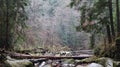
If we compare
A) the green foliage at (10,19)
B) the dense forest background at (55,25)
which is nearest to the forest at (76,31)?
the green foliage at (10,19)

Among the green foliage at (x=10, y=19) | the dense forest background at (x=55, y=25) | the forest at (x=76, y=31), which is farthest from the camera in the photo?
the dense forest background at (x=55, y=25)

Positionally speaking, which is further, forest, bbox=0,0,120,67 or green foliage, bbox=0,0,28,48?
green foliage, bbox=0,0,28,48

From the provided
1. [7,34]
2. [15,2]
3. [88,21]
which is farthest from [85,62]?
[15,2]

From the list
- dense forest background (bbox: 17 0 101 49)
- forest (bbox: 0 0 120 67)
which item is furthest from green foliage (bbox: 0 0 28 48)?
dense forest background (bbox: 17 0 101 49)

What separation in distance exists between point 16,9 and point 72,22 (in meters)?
46.0

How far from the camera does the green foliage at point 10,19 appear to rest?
61.4 ft

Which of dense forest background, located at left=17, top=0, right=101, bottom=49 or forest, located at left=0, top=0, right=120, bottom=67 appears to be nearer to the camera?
forest, located at left=0, top=0, right=120, bottom=67

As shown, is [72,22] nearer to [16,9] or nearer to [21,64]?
[16,9]

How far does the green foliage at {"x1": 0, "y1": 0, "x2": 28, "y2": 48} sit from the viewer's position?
61.4 feet

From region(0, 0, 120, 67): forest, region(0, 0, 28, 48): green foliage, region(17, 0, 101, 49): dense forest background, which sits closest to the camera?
region(0, 0, 120, 67): forest

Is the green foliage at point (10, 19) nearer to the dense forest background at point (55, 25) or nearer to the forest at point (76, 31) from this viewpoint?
the forest at point (76, 31)

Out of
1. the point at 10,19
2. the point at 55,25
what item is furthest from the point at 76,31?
the point at 55,25

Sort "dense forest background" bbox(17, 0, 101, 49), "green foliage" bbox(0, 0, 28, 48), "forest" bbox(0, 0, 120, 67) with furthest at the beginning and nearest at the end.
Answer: "dense forest background" bbox(17, 0, 101, 49) < "green foliage" bbox(0, 0, 28, 48) < "forest" bbox(0, 0, 120, 67)

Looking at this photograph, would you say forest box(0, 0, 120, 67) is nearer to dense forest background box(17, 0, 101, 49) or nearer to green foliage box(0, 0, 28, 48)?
green foliage box(0, 0, 28, 48)
